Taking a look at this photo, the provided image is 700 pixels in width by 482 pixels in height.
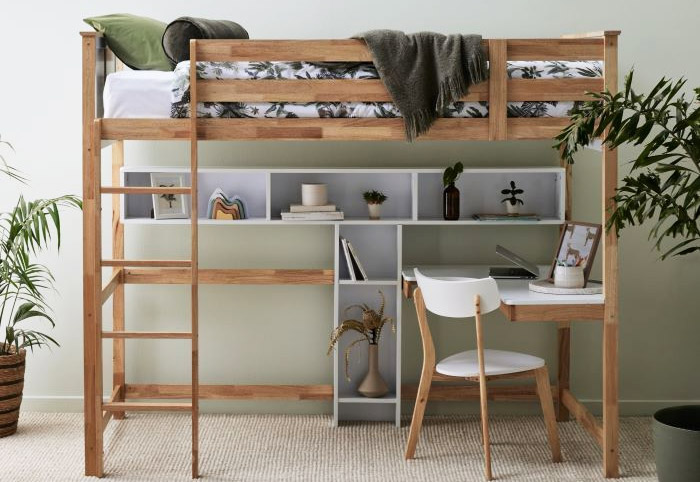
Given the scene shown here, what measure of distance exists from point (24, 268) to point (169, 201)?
0.69 m

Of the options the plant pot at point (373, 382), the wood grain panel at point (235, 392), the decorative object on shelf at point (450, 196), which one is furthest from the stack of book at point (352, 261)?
the wood grain panel at point (235, 392)

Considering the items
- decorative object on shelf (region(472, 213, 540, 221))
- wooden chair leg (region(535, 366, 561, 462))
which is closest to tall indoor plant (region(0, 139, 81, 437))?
decorative object on shelf (region(472, 213, 540, 221))

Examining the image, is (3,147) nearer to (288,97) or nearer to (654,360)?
(288,97)

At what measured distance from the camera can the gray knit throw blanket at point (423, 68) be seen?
3488 millimetres

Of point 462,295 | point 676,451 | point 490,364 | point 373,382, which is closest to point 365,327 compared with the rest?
point 373,382

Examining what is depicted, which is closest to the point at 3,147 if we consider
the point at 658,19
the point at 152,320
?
the point at 152,320

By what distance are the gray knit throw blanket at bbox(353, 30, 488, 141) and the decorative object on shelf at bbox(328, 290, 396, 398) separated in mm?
1135

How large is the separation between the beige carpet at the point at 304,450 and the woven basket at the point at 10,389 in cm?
7

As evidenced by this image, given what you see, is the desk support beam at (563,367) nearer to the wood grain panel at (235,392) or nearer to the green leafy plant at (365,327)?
the green leafy plant at (365,327)

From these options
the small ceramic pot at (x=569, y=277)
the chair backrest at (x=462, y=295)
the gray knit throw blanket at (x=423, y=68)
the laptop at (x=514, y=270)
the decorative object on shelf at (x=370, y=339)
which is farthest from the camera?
the decorative object on shelf at (x=370, y=339)

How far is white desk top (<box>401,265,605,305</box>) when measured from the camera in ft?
12.1

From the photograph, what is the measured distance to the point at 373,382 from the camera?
442cm

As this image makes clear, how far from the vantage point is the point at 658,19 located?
4.45 m

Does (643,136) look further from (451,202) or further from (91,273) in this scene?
(91,273)
